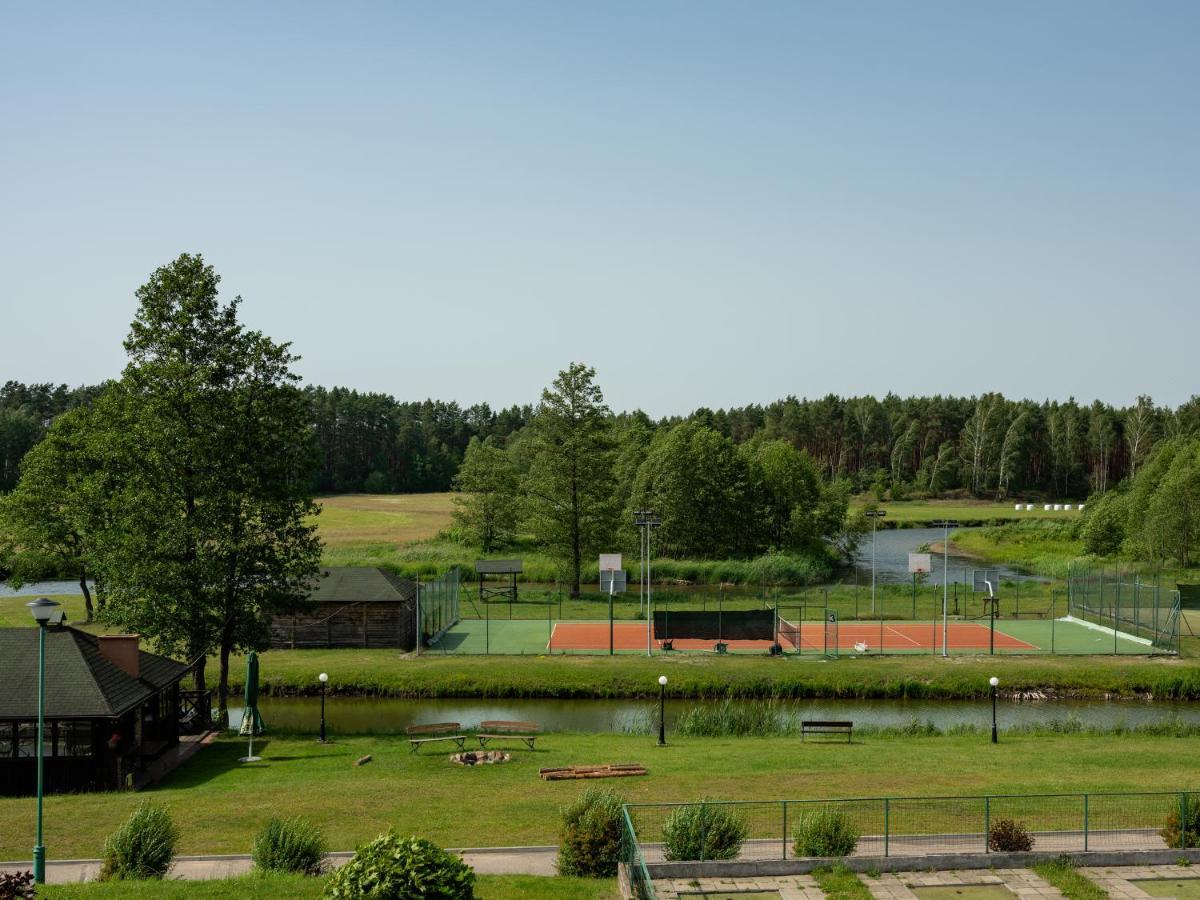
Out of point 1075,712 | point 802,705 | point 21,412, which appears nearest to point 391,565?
point 802,705

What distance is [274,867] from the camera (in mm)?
16844

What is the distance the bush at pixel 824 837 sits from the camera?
1778 centimetres

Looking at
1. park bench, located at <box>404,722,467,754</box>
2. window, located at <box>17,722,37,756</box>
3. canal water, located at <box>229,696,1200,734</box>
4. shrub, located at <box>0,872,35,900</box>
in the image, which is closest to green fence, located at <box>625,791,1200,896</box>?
shrub, located at <box>0,872,35,900</box>

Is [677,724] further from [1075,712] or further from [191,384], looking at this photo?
[191,384]

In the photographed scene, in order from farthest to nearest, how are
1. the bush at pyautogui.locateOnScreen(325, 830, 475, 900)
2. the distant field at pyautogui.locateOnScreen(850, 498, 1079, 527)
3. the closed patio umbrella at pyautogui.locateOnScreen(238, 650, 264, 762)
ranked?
the distant field at pyautogui.locateOnScreen(850, 498, 1079, 527)
the closed patio umbrella at pyautogui.locateOnScreen(238, 650, 264, 762)
the bush at pyautogui.locateOnScreen(325, 830, 475, 900)

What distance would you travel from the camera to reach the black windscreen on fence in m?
45.7

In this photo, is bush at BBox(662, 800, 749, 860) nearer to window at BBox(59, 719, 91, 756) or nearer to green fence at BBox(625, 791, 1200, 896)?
green fence at BBox(625, 791, 1200, 896)

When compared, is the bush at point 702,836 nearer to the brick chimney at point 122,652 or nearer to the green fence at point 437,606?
the brick chimney at point 122,652

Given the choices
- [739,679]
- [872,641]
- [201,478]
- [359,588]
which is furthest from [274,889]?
[872,641]

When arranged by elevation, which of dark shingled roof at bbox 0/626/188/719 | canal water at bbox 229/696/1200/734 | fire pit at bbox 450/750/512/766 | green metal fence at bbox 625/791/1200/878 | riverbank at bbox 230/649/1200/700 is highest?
dark shingled roof at bbox 0/626/188/719

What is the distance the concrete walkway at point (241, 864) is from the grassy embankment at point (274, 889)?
0.80 metres

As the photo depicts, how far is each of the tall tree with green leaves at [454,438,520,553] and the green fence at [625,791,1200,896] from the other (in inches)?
2597

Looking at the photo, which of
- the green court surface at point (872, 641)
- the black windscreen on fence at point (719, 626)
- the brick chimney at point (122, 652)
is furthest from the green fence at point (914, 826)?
the black windscreen on fence at point (719, 626)

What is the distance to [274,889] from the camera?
1553 centimetres
